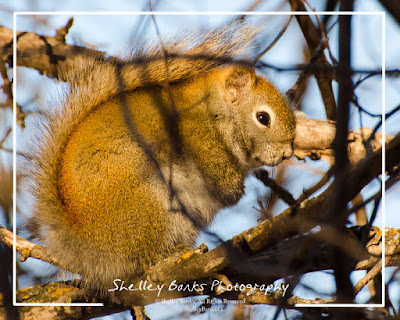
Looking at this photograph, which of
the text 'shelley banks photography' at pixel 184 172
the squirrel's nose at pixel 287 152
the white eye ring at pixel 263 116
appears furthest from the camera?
the white eye ring at pixel 263 116

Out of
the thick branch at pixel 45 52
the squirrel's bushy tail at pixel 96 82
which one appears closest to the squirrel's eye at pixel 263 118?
the squirrel's bushy tail at pixel 96 82

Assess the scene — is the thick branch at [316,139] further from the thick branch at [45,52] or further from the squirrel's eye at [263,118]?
the thick branch at [45,52]

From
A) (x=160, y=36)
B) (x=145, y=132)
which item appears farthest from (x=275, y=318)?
(x=160, y=36)

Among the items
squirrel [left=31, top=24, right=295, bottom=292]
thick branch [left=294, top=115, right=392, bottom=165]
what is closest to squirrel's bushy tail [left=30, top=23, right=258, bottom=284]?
squirrel [left=31, top=24, right=295, bottom=292]

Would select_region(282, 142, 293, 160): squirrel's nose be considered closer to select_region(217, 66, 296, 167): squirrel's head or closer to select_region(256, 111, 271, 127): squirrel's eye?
select_region(217, 66, 296, 167): squirrel's head

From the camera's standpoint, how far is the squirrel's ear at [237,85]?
7.52ft

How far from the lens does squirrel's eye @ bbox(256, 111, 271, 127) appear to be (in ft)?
7.53

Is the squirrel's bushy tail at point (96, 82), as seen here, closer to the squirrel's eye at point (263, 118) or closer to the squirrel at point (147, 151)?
the squirrel at point (147, 151)

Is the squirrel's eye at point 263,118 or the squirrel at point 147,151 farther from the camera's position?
the squirrel's eye at point 263,118

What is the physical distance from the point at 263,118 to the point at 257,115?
38 mm

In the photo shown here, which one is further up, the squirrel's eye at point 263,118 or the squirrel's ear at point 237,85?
the squirrel's ear at point 237,85

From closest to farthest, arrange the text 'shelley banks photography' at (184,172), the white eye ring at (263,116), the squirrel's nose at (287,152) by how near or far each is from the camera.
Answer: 1. the text 'shelley banks photography' at (184,172)
2. the squirrel's nose at (287,152)
3. the white eye ring at (263,116)

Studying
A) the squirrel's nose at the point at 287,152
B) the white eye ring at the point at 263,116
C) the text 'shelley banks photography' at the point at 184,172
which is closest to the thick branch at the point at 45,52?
the text 'shelley banks photography' at the point at 184,172

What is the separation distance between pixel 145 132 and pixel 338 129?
111cm
